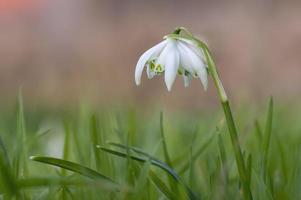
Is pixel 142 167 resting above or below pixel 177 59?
below

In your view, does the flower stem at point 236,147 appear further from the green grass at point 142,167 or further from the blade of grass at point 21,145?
the blade of grass at point 21,145

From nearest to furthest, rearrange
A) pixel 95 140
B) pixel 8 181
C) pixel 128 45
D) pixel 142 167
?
1. pixel 8 181
2. pixel 142 167
3. pixel 95 140
4. pixel 128 45

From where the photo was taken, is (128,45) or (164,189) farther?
(128,45)

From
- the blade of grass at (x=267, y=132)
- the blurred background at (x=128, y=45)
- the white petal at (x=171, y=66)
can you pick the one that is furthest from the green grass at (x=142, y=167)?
the blurred background at (x=128, y=45)

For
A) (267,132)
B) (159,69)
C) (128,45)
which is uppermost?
(159,69)

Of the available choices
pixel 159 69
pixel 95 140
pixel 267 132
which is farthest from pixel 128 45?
pixel 159 69

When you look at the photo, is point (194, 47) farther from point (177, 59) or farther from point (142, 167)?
point (142, 167)

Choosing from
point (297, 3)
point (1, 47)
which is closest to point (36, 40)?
point (1, 47)
